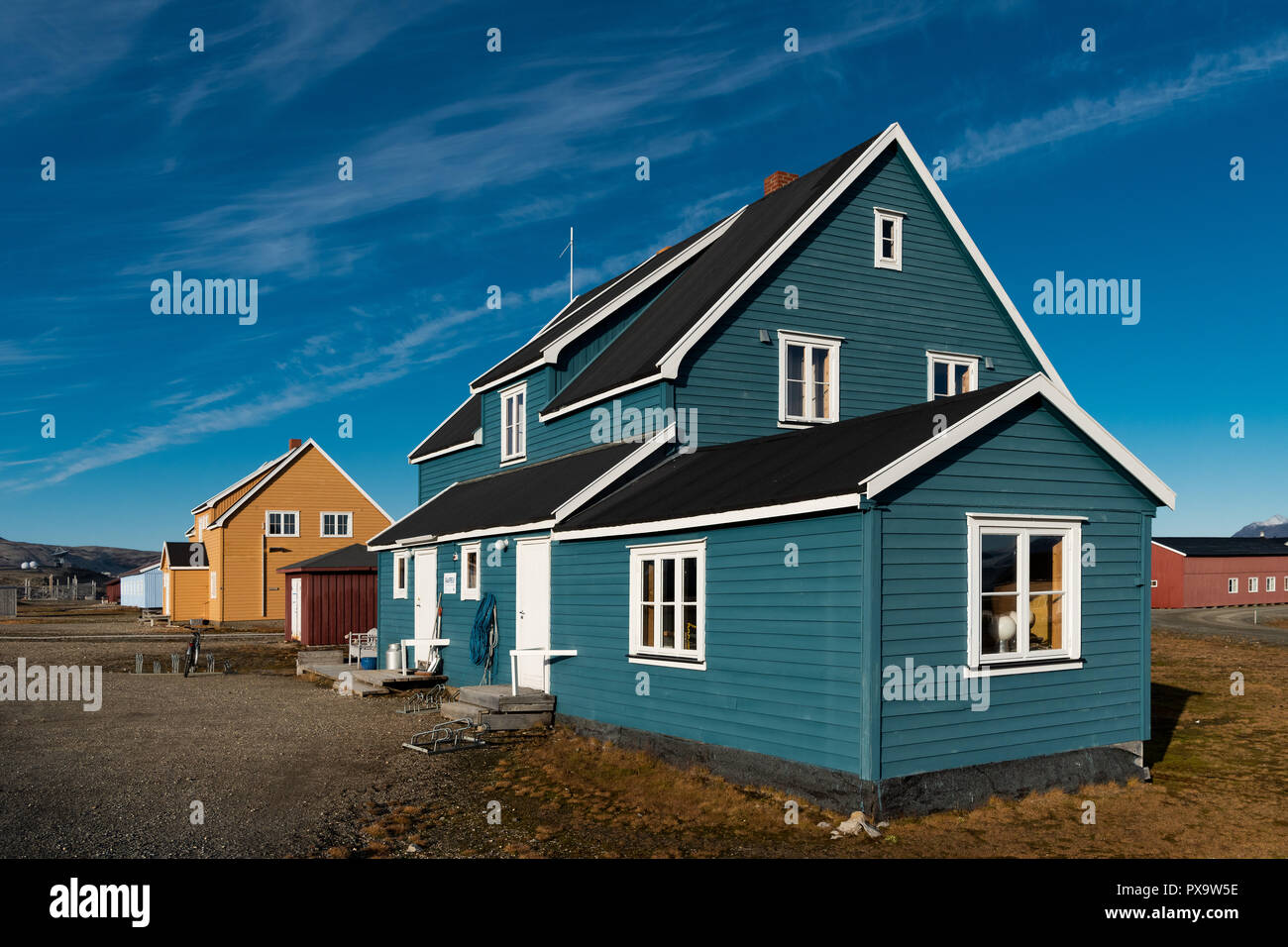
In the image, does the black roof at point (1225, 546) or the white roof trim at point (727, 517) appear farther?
the black roof at point (1225, 546)

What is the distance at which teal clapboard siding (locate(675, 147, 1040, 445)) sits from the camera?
59.5 ft

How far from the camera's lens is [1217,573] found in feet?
219

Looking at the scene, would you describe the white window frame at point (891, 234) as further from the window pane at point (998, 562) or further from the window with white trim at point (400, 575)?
the window with white trim at point (400, 575)

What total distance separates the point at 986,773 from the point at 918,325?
11.2 meters

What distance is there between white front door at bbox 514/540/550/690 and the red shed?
1989cm

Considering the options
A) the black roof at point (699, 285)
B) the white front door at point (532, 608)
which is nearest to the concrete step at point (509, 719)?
the white front door at point (532, 608)

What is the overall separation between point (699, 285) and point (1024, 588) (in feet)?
34.3

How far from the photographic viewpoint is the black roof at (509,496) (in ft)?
58.1

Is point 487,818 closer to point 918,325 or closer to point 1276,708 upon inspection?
point 918,325

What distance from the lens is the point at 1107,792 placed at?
12320 millimetres

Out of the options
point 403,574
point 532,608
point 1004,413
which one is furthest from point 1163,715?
point 403,574

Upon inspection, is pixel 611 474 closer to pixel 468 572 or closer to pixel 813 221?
pixel 468 572

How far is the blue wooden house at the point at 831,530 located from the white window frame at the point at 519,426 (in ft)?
2.75
